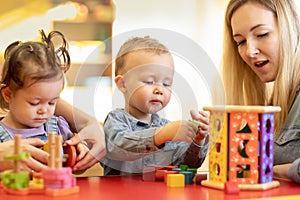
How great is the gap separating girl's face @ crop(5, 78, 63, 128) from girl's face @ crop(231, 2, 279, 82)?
0.44 metres

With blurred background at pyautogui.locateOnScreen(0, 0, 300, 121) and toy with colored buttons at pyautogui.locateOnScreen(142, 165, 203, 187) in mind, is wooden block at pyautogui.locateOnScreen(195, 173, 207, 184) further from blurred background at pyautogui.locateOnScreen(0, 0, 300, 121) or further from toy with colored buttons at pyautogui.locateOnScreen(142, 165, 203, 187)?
blurred background at pyautogui.locateOnScreen(0, 0, 300, 121)

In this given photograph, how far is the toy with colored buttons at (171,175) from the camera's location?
94 centimetres

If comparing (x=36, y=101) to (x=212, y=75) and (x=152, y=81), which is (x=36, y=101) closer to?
(x=152, y=81)

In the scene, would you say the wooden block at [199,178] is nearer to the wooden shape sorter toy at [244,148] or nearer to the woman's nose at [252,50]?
the wooden shape sorter toy at [244,148]

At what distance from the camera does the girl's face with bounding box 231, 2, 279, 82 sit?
1.17 meters

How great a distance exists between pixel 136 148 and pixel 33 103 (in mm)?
228

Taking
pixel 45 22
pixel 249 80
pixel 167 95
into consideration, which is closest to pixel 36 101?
pixel 167 95

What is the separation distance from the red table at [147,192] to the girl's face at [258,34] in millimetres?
333

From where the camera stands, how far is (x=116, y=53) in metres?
1.16

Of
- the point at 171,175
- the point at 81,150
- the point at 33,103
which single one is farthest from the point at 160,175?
the point at 33,103

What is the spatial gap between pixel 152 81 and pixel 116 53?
0.13m

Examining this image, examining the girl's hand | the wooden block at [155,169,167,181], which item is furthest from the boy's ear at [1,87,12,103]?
the wooden block at [155,169,167,181]

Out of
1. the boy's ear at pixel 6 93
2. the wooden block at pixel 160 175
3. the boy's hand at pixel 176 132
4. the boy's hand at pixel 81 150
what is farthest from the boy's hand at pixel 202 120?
the boy's ear at pixel 6 93

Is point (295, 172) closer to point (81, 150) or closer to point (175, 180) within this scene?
point (175, 180)
